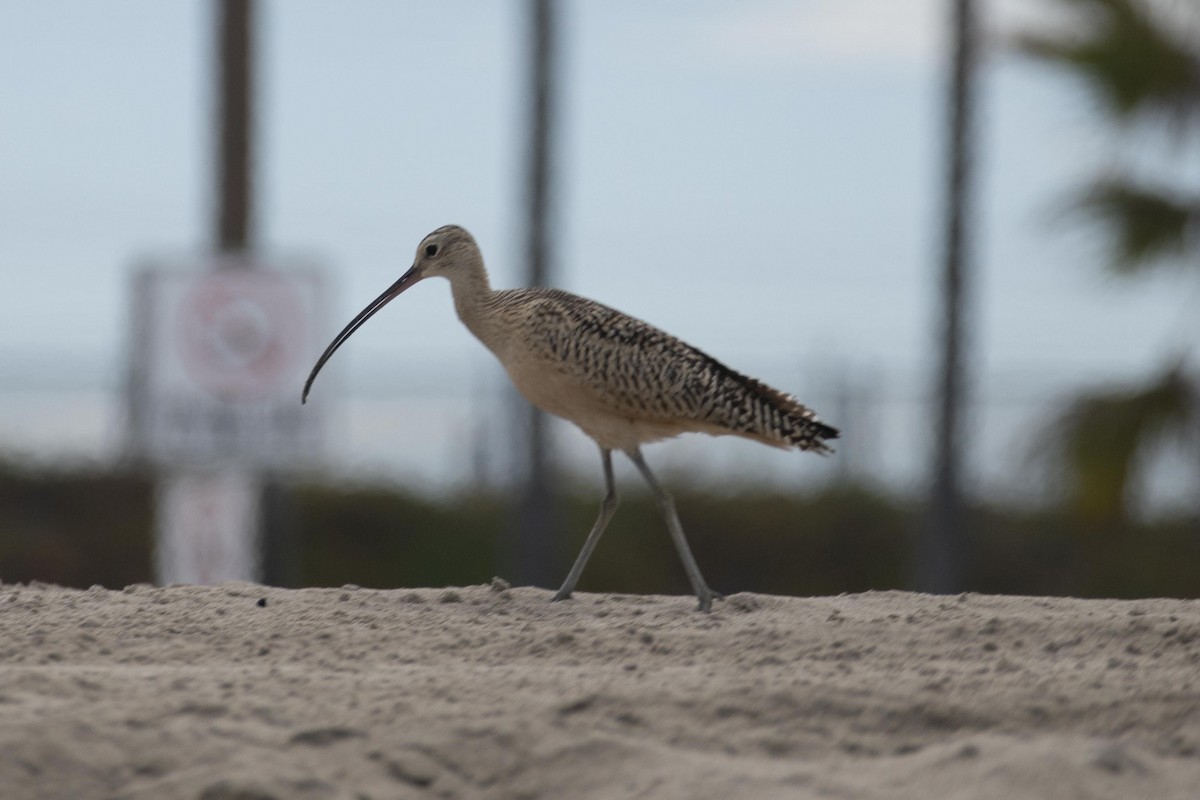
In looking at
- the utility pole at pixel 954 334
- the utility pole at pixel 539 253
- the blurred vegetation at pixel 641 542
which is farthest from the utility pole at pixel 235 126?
the utility pole at pixel 954 334

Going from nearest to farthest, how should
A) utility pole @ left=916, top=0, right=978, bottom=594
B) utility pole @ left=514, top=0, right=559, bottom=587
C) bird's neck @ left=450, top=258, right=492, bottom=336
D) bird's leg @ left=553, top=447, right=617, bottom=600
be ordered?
bird's leg @ left=553, top=447, right=617, bottom=600 < bird's neck @ left=450, top=258, right=492, bottom=336 < utility pole @ left=514, top=0, right=559, bottom=587 < utility pole @ left=916, top=0, right=978, bottom=594

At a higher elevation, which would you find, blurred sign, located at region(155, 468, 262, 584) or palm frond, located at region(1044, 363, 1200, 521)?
palm frond, located at region(1044, 363, 1200, 521)

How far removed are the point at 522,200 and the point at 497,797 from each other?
11040 millimetres

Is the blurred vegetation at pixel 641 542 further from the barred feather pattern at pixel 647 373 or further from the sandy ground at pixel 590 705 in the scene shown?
the sandy ground at pixel 590 705

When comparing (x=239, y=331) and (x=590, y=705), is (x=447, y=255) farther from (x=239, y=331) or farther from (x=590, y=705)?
(x=239, y=331)

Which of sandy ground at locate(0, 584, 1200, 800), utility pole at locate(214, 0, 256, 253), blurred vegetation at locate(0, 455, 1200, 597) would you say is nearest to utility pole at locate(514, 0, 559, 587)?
blurred vegetation at locate(0, 455, 1200, 597)

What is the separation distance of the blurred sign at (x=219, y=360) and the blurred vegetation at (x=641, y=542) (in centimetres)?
361

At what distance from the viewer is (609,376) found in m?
7.49

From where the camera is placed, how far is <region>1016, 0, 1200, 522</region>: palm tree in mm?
13305

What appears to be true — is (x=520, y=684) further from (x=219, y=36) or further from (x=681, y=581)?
(x=681, y=581)

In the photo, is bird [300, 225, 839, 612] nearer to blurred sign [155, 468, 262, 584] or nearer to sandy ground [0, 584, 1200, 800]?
sandy ground [0, 584, 1200, 800]

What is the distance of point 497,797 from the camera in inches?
190

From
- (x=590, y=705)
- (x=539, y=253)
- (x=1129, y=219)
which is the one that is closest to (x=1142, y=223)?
(x=1129, y=219)

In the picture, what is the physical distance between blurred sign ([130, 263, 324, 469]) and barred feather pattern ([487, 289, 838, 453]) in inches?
246
